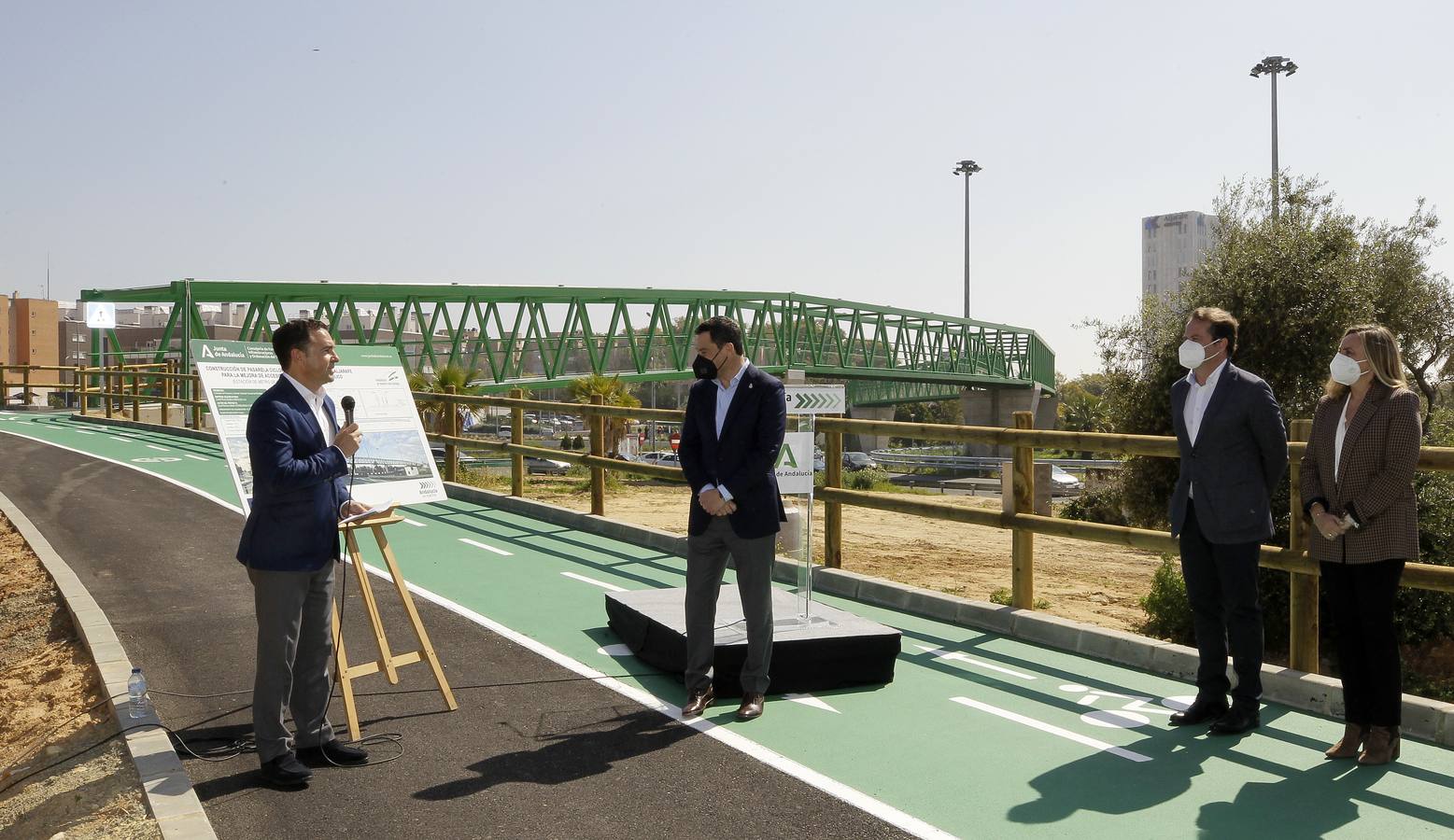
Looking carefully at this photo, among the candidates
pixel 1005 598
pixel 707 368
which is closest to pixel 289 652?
pixel 707 368

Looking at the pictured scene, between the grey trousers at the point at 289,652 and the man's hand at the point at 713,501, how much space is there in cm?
176

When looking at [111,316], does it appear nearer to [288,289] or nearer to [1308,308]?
[288,289]

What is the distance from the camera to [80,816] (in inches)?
188

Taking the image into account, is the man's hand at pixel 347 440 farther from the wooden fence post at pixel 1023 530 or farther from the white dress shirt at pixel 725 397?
the wooden fence post at pixel 1023 530

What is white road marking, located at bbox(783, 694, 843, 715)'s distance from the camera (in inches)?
243

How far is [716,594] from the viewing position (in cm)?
602

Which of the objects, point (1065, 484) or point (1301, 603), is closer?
point (1301, 603)

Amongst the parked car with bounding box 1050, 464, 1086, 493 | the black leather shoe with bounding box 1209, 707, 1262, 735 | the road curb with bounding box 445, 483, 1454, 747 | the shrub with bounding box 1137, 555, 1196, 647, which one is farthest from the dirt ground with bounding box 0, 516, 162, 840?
the parked car with bounding box 1050, 464, 1086, 493

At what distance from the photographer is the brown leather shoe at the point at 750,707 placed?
5941mm

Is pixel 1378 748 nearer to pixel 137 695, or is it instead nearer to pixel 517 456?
pixel 137 695

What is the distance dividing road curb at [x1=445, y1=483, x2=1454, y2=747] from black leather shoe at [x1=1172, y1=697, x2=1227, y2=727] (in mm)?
583

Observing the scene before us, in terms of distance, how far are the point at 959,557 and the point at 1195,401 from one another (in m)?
9.87

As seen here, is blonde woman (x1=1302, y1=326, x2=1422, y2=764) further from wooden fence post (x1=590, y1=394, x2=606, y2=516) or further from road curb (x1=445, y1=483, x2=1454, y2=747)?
wooden fence post (x1=590, y1=394, x2=606, y2=516)

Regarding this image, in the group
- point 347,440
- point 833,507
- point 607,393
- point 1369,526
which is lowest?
point 833,507
